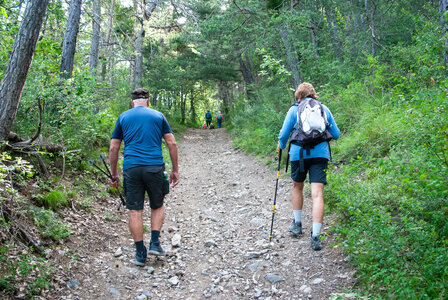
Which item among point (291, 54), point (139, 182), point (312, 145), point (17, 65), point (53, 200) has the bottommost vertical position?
point (53, 200)

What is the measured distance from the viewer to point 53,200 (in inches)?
193

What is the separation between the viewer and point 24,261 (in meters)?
3.26

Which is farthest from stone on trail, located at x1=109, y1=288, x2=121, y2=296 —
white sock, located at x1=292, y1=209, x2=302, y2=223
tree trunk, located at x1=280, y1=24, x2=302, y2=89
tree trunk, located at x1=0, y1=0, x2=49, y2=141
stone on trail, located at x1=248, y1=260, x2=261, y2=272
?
tree trunk, located at x1=280, y1=24, x2=302, y2=89

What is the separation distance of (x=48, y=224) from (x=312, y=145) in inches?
145

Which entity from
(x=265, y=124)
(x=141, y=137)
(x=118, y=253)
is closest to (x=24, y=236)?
(x=118, y=253)

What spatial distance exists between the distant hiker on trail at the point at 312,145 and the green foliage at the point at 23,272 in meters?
3.17

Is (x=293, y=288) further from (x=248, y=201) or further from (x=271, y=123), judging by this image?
(x=271, y=123)

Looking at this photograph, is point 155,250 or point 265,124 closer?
point 155,250

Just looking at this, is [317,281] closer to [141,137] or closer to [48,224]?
[141,137]

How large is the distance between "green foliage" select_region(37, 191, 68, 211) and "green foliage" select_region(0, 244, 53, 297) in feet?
4.26

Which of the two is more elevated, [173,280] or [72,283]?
[72,283]

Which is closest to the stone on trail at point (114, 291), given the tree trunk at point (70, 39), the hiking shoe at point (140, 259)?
the hiking shoe at point (140, 259)

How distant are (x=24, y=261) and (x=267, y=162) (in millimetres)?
7230

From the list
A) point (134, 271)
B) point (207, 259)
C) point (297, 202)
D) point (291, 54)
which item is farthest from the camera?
point (291, 54)
